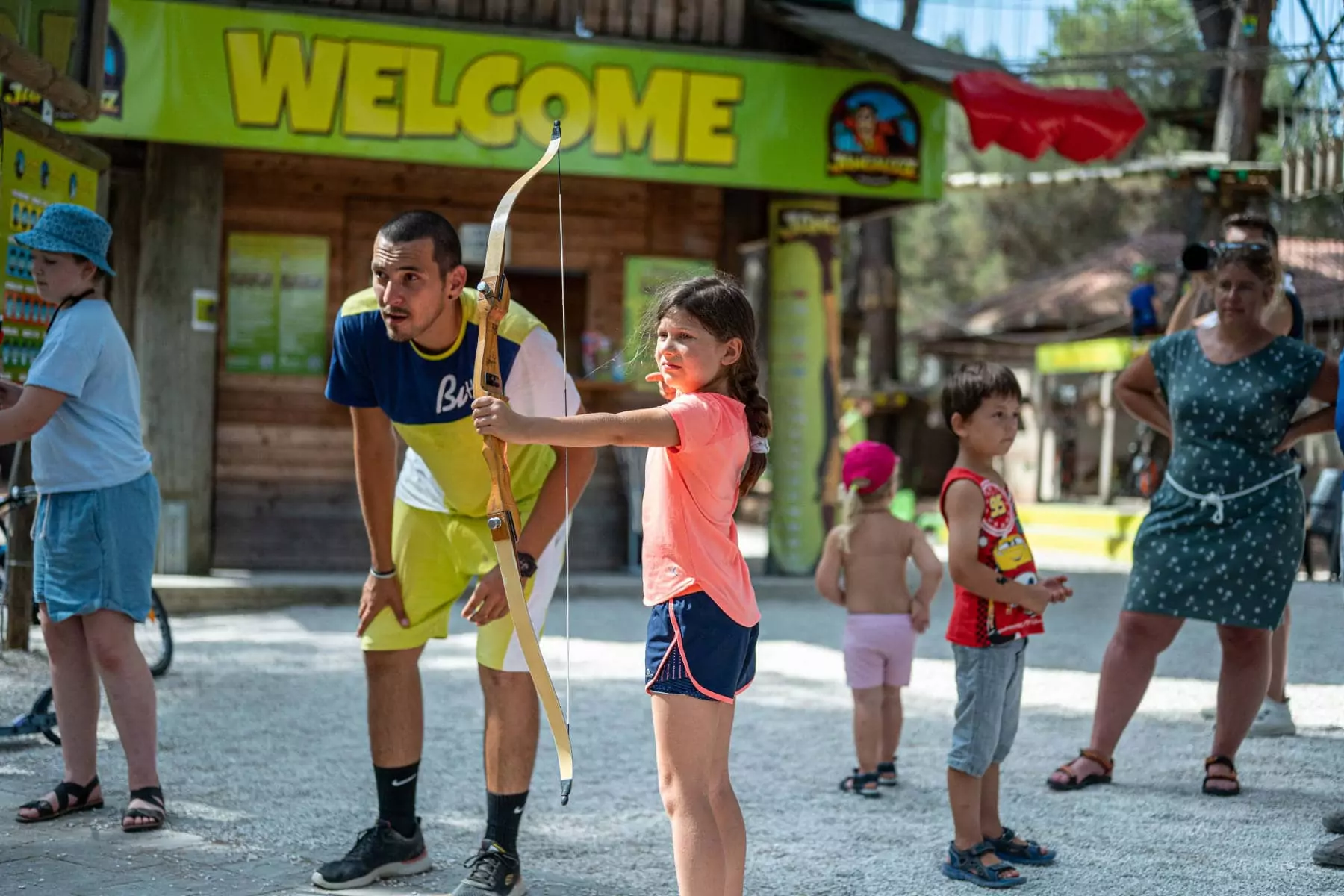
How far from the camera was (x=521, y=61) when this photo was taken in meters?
10.2

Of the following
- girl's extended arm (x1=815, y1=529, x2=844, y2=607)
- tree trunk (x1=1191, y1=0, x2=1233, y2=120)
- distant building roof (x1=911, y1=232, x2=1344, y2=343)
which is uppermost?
tree trunk (x1=1191, y1=0, x2=1233, y2=120)

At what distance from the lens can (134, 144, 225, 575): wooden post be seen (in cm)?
989

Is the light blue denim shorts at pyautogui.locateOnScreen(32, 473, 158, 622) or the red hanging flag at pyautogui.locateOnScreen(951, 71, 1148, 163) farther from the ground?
the red hanging flag at pyautogui.locateOnScreen(951, 71, 1148, 163)

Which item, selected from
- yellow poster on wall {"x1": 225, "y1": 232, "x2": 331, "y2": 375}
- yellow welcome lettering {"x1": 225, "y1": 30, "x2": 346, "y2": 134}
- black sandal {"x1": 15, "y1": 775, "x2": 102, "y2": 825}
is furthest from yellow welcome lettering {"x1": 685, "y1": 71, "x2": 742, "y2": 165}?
black sandal {"x1": 15, "y1": 775, "x2": 102, "y2": 825}

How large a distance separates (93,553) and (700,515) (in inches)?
85.1

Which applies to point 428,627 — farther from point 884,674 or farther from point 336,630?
point 336,630

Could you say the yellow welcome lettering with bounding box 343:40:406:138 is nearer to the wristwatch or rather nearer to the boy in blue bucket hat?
the boy in blue bucket hat

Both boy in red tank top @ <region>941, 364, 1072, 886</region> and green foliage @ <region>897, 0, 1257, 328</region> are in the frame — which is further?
green foliage @ <region>897, 0, 1257, 328</region>

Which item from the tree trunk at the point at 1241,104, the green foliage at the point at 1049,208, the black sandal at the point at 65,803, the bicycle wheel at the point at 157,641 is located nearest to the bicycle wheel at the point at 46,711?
the black sandal at the point at 65,803

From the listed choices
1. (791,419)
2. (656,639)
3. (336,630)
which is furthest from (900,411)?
(656,639)

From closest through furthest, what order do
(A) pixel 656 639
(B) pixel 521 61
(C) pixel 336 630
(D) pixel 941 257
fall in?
(A) pixel 656 639
(C) pixel 336 630
(B) pixel 521 61
(D) pixel 941 257

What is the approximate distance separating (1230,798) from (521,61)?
7.27 metres

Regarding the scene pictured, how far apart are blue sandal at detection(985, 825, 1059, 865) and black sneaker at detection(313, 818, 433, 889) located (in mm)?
1598

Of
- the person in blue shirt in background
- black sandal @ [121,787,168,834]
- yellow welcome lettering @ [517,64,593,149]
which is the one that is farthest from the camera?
the person in blue shirt in background
